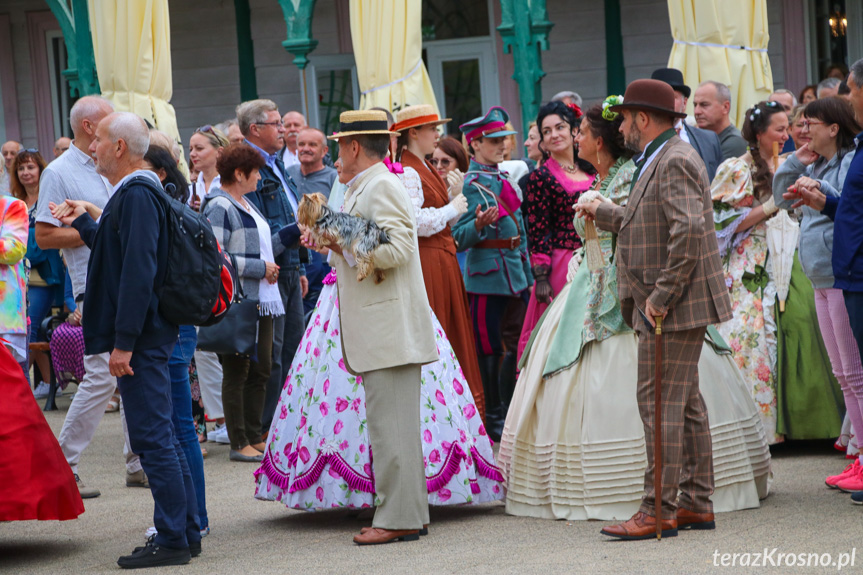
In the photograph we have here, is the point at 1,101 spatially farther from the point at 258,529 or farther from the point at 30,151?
the point at 258,529

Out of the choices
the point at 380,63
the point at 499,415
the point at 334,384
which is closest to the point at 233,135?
the point at 380,63

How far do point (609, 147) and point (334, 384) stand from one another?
1668mm

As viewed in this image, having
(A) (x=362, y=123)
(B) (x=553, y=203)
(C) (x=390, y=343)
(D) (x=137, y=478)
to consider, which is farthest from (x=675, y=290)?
(D) (x=137, y=478)

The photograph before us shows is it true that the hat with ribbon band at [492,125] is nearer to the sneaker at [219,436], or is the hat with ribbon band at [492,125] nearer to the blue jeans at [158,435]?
the sneaker at [219,436]

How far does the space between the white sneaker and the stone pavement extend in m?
3.98

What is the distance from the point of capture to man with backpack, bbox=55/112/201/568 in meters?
4.16

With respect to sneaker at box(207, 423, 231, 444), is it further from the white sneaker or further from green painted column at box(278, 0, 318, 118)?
green painted column at box(278, 0, 318, 118)

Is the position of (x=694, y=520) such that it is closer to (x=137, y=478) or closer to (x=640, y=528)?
(x=640, y=528)

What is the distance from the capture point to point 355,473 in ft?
15.5

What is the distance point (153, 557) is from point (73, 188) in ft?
7.14

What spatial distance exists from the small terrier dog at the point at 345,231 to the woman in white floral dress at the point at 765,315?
97.2 inches

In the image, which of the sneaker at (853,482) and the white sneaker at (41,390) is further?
the white sneaker at (41,390)

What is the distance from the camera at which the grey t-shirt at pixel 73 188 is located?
5.62 metres

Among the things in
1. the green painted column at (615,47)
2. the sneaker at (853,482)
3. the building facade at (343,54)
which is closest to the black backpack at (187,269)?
the sneaker at (853,482)
